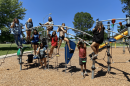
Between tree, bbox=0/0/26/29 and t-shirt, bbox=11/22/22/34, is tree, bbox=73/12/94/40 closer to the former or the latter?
tree, bbox=0/0/26/29

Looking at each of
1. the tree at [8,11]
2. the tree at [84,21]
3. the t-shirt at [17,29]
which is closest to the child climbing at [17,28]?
the t-shirt at [17,29]

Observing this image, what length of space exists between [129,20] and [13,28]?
6.25 m

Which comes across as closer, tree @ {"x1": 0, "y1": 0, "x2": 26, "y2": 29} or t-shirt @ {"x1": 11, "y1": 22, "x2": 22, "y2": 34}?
t-shirt @ {"x1": 11, "y1": 22, "x2": 22, "y2": 34}

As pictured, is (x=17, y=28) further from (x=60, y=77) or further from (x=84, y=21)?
(x=84, y=21)

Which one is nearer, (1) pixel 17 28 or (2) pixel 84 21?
(1) pixel 17 28

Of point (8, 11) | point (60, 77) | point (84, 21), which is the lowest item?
point (60, 77)

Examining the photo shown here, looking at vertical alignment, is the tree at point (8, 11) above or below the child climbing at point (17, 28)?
above

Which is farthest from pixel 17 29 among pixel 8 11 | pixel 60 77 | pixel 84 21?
pixel 84 21

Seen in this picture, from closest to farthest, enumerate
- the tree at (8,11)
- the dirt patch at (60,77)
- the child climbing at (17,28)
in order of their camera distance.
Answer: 1. the dirt patch at (60,77)
2. the child climbing at (17,28)
3. the tree at (8,11)

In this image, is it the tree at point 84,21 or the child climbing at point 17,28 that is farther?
the tree at point 84,21

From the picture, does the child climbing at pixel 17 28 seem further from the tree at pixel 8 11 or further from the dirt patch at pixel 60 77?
the tree at pixel 8 11

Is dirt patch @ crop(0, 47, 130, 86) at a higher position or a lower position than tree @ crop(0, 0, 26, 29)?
lower

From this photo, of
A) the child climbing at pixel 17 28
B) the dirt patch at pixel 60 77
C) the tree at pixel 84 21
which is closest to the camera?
the dirt patch at pixel 60 77

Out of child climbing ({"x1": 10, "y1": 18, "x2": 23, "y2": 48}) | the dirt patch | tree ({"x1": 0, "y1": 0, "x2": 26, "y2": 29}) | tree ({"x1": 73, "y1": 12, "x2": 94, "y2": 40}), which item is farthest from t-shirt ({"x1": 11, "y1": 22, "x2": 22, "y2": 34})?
tree ({"x1": 73, "y1": 12, "x2": 94, "y2": 40})
